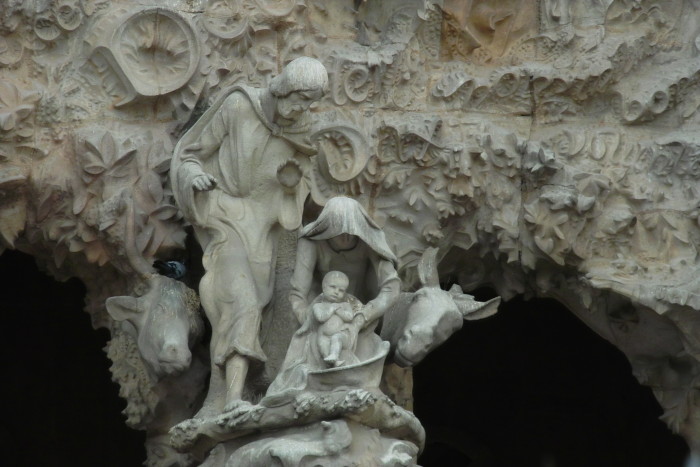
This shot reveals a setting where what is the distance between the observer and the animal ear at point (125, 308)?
909 centimetres

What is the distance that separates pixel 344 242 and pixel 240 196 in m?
0.43

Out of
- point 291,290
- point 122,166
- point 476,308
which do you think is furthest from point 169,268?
point 476,308

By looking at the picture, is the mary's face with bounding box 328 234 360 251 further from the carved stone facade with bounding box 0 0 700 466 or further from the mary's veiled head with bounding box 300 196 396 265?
the carved stone facade with bounding box 0 0 700 466

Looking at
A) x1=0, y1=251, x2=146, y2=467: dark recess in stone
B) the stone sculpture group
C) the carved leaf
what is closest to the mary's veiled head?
the stone sculpture group

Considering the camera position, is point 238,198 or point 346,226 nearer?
point 346,226

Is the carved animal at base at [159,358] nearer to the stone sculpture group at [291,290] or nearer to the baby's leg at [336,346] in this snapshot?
the stone sculpture group at [291,290]

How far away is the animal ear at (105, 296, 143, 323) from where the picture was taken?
29.8 feet

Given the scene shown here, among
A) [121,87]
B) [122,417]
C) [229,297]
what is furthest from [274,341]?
[122,417]

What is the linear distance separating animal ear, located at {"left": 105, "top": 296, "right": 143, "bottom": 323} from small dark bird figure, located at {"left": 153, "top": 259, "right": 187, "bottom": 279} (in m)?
0.22

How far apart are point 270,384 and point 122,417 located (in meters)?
2.45

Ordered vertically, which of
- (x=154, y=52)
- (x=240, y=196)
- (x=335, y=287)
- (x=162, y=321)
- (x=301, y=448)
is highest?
(x=154, y=52)

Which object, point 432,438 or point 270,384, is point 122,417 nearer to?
point 432,438

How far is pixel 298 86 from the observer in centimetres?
871

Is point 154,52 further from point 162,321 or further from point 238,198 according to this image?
point 162,321
